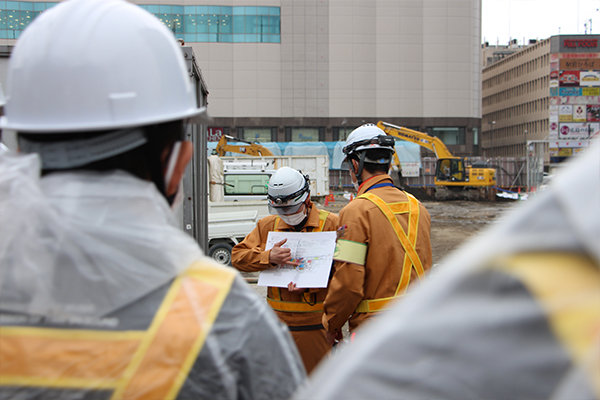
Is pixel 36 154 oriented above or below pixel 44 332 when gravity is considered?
above

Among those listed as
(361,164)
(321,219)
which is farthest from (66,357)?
(321,219)

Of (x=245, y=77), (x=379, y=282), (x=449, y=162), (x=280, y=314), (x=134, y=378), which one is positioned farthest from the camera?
(x=245, y=77)

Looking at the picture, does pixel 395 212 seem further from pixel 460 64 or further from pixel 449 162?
pixel 460 64

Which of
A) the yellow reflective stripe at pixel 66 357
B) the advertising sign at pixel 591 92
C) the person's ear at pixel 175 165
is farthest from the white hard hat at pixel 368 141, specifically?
the advertising sign at pixel 591 92

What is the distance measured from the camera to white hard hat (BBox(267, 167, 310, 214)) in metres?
4.26

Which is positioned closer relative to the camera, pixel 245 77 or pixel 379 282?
pixel 379 282

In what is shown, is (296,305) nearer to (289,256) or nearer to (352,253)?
(289,256)

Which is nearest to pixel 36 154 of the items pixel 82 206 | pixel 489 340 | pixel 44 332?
pixel 82 206

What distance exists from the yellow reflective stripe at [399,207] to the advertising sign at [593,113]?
46673mm

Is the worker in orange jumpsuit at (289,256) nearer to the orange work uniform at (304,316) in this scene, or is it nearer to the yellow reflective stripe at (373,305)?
the orange work uniform at (304,316)

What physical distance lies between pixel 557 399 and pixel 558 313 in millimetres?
86

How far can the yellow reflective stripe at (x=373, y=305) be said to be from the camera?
128 inches

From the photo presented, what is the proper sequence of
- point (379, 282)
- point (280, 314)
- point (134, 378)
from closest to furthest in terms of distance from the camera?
point (134, 378)
point (379, 282)
point (280, 314)

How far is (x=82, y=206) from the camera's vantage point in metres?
1.01
